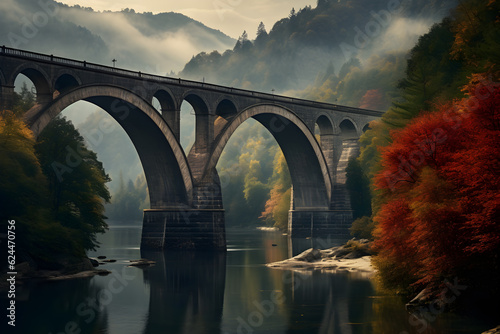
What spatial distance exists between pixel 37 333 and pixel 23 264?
52.7 feet

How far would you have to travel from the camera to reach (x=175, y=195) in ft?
238

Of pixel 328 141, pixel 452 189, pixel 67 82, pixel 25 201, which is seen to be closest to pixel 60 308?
pixel 25 201

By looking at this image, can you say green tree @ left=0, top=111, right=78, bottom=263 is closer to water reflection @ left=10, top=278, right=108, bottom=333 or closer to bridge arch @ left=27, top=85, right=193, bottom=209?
water reflection @ left=10, top=278, right=108, bottom=333

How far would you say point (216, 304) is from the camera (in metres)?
40.5

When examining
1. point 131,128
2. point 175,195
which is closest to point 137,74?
point 131,128

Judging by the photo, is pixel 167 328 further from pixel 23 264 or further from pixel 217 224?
pixel 217 224

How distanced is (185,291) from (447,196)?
1911 centimetres

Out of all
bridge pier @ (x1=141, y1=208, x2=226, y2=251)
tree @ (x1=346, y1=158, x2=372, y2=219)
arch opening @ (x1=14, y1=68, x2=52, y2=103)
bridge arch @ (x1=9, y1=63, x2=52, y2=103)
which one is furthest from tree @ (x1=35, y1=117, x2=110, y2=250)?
tree @ (x1=346, y1=158, x2=372, y2=219)

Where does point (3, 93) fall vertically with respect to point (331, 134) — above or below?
below

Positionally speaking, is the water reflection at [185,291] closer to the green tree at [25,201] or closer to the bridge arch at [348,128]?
the green tree at [25,201]

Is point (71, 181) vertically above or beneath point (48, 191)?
above

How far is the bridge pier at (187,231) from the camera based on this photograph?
70625 mm

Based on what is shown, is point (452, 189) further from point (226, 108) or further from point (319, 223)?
point (319, 223)

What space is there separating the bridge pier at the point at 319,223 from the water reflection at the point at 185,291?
33371 mm
